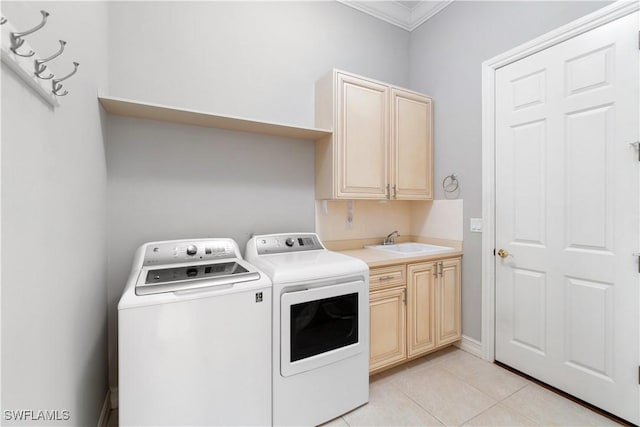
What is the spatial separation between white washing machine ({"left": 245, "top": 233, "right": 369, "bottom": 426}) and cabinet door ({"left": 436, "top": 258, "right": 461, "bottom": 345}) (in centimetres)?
89

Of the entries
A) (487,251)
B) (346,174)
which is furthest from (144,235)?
(487,251)

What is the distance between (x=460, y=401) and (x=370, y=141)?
1.96 m

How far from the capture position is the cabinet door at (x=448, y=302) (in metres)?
2.35

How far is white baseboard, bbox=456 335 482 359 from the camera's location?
7.80ft

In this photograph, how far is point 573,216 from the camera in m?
1.84

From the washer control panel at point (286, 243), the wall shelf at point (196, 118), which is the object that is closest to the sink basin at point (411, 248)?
the washer control panel at point (286, 243)

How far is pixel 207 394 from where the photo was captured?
131 centimetres

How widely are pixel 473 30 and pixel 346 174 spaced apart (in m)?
1.67

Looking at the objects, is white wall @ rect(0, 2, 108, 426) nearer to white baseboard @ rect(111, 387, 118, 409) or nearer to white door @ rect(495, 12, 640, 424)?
white baseboard @ rect(111, 387, 118, 409)

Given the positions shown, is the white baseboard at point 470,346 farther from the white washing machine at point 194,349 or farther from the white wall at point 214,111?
the white washing machine at point 194,349

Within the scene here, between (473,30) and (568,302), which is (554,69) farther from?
(568,302)

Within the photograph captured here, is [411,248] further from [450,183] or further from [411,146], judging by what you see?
[411,146]

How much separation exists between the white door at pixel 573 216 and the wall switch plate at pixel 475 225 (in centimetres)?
13

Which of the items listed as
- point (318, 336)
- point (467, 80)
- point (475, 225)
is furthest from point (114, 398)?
point (467, 80)
